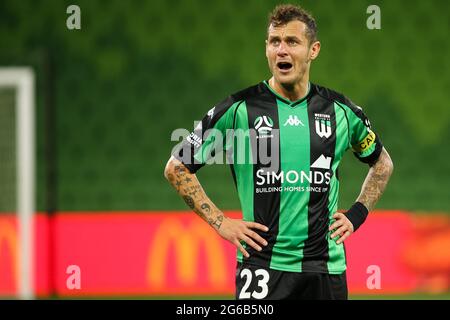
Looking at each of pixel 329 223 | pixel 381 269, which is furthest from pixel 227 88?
pixel 329 223

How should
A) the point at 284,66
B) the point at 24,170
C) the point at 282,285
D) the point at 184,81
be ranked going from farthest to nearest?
the point at 184,81 < the point at 24,170 < the point at 284,66 < the point at 282,285

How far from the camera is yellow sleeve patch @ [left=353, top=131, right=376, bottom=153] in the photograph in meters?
3.77

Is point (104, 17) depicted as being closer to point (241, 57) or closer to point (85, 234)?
point (241, 57)

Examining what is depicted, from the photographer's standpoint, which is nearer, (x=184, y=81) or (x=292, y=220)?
(x=292, y=220)

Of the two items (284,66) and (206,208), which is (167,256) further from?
(284,66)

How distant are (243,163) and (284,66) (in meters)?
Answer: 0.45

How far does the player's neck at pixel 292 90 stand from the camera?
12.0ft

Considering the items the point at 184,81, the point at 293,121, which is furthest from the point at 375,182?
the point at 184,81

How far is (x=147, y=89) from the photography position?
8430 millimetres

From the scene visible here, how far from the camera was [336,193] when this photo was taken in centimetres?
362

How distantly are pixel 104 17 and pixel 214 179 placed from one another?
192cm

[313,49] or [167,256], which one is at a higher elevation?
[313,49]

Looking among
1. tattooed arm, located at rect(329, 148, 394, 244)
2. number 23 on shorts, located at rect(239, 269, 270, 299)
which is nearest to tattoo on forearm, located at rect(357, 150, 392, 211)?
tattooed arm, located at rect(329, 148, 394, 244)

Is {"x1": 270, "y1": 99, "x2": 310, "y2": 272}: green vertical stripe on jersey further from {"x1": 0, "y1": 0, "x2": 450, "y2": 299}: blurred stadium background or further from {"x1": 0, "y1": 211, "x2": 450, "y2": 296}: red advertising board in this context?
{"x1": 0, "y1": 0, "x2": 450, "y2": 299}: blurred stadium background
